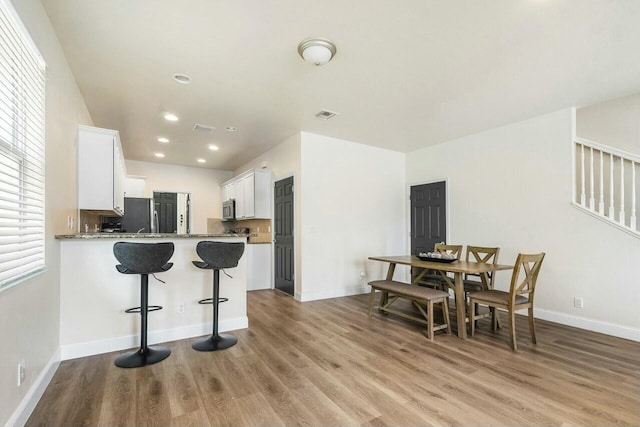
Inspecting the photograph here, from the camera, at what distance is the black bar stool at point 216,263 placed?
9.25 feet

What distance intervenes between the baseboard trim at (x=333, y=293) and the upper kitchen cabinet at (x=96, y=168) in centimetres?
279

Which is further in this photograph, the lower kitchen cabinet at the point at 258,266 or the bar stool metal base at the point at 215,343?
the lower kitchen cabinet at the point at 258,266

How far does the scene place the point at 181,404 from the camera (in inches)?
76.3

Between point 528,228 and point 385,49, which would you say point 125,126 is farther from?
point 528,228

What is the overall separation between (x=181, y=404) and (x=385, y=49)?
304 centimetres

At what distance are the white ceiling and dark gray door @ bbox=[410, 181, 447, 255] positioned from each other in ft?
4.39

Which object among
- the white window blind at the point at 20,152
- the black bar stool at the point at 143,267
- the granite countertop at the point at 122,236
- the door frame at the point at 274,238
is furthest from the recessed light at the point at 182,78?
the door frame at the point at 274,238

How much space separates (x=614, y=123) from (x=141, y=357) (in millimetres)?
5743

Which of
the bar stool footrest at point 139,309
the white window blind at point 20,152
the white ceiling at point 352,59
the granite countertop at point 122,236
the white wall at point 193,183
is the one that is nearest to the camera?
the white window blind at point 20,152

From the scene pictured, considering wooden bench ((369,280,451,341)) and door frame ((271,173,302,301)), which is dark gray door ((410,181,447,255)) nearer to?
wooden bench ((369,280,451,341))

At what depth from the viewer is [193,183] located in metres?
7.38

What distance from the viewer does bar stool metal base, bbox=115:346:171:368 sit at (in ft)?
8.13

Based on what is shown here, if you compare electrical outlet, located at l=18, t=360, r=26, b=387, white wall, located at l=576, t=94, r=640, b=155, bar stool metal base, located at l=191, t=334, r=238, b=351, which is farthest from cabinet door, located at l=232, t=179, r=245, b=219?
white wall, located at l=576, t=94, r=640, b=155

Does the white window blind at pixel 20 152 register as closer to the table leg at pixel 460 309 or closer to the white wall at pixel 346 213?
the white wall at pixel 346 213
